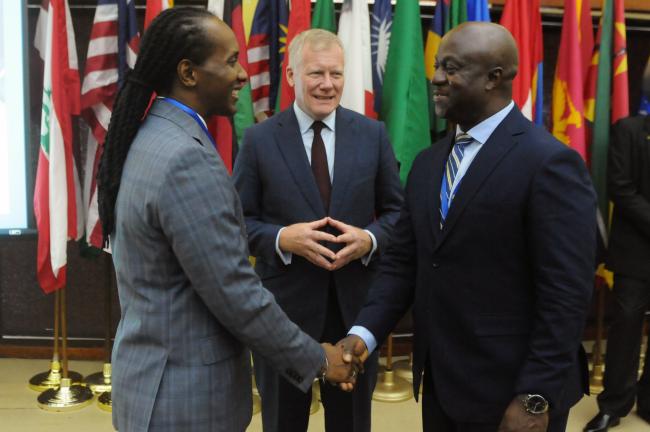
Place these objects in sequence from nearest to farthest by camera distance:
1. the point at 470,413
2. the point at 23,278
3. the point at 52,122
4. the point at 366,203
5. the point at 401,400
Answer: the point at 470,413
the point at 366,203
the point at 52,122
the point at 401,400
the point at 23,278

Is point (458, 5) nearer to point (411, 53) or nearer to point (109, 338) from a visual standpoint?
point (411, 53)

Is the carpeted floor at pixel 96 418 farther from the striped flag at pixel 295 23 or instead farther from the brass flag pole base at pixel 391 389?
the striped flag at pixel 295 23

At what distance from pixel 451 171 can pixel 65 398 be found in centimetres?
238

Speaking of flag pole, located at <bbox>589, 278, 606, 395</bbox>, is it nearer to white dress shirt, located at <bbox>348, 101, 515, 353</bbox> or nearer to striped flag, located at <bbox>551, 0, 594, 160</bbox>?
striped flag, located at <bbox>551, 0, 594, 160</bbox>

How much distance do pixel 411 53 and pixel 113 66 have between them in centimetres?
140

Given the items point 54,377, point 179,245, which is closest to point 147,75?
point 179,245

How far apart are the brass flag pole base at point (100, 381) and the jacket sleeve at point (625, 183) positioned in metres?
2.53

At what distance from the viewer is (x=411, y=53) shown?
9.96 ft

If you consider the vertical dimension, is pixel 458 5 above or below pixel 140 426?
above

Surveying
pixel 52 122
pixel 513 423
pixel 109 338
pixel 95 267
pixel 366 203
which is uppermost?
pixel 52 122

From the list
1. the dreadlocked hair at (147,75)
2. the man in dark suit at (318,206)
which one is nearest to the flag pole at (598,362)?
the man in dark suit at (318,206)

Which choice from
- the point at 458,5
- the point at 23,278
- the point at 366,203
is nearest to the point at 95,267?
the point at 23,278

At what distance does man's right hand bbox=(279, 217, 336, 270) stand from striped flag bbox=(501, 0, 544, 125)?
159 cm

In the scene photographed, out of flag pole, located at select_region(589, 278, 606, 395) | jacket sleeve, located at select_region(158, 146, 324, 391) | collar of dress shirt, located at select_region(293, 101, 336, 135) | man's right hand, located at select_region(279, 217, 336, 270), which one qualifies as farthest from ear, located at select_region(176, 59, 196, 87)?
flag pole, located at select_region(589, 278, 606, 395)
